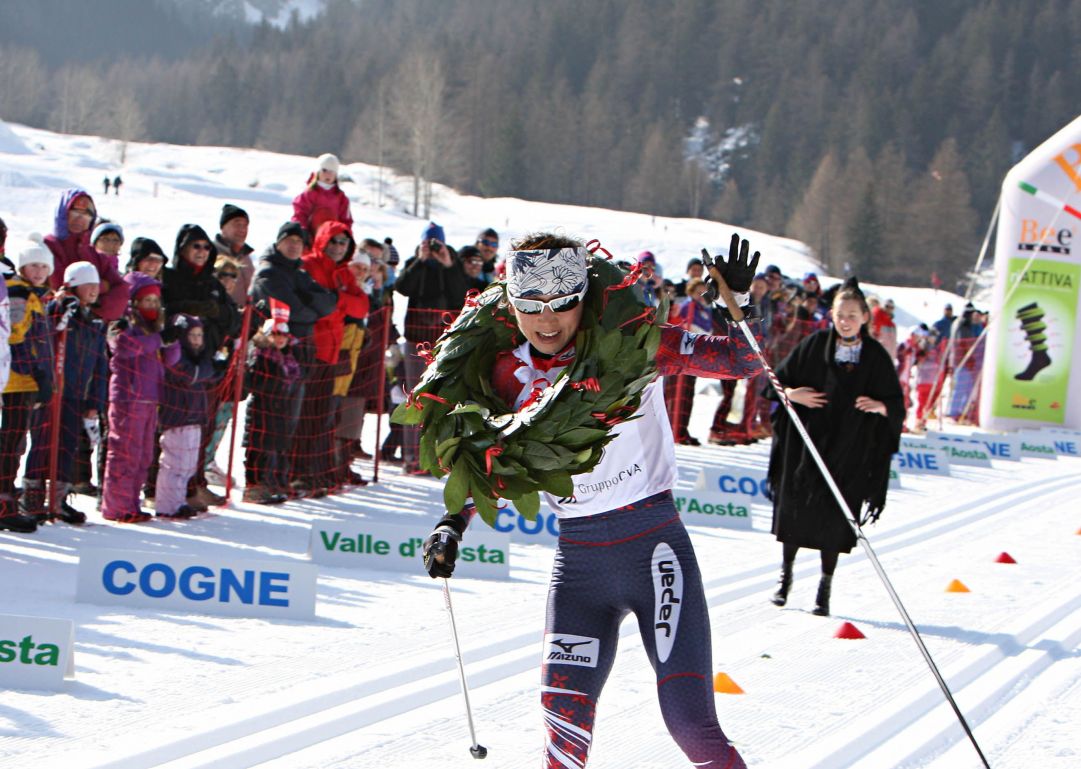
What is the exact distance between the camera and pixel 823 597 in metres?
7.42

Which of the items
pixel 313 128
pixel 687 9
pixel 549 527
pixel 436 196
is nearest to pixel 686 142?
pixel 687 9

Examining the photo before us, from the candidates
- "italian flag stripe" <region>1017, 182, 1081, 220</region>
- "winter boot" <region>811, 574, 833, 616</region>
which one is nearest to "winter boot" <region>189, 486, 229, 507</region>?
"winter boot" <region>811, 574, 833, 616</region>

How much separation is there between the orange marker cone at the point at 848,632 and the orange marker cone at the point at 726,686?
1359mm

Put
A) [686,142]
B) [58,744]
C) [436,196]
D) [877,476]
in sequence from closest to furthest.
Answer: [58,744], [877,476], [436,196], [686,142]

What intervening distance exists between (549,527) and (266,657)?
12.3ft

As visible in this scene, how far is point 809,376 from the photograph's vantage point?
766 centimetres

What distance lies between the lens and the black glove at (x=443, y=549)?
11.2 feet

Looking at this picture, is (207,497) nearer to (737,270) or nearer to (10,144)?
(737,270)

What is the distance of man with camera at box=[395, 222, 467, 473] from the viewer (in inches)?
444

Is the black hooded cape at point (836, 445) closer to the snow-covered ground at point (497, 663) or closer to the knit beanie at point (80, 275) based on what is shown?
the snow-covered ground at point (497, 663)

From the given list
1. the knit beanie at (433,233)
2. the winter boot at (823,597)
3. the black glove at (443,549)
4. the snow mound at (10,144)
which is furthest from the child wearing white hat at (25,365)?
the snow mound at (10,144)

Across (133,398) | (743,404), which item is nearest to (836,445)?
(133,398)

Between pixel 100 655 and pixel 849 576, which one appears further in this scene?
pixel 849 576

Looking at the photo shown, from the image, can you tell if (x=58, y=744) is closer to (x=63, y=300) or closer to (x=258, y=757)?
(x=258, y=757)
